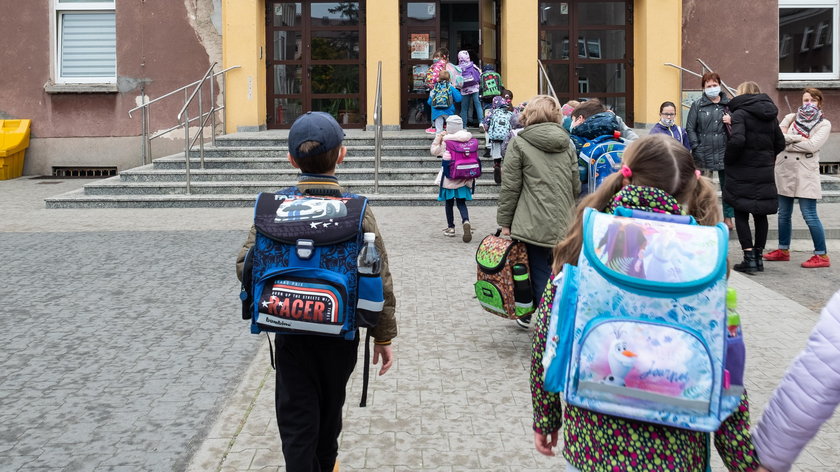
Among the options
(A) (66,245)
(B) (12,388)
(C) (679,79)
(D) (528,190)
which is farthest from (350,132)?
(B) (12,388)

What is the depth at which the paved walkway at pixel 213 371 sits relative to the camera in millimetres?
4133

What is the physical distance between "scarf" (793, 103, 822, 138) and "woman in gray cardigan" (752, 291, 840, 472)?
752 cm

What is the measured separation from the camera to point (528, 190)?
6.01 meters

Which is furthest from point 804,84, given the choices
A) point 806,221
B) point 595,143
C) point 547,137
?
point 547,137

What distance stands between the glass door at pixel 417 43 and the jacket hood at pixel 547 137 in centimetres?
1126

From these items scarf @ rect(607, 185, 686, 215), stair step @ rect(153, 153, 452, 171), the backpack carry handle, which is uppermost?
stair step @ rect(153, 153, 452, 171)

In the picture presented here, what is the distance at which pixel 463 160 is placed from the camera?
10.2 m

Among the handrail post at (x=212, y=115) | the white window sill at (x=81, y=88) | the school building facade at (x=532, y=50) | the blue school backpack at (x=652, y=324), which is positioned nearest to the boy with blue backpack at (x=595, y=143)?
the blue school backpack at (x=652, y=324)

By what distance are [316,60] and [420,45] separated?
6.40 feet

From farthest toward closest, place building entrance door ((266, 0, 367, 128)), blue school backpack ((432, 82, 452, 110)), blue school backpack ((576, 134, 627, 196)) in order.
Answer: building entrance door ((266, 0, 367, 128))
blue school backpack ((432, 82, 452, 110))
blue school backpack ((576, 134, 627, 196))

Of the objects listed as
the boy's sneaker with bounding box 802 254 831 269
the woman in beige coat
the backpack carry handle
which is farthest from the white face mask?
the backpack carry handle

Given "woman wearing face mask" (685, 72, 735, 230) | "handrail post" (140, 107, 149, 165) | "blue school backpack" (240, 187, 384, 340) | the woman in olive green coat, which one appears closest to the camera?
"blue school backpack" (240, 187, 384, 340)

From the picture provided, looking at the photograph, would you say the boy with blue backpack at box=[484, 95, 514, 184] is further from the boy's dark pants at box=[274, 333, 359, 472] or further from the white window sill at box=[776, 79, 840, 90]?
the boy's dark pants at box=[274, 333, 359, 472]

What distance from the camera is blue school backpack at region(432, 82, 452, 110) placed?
1469 cm
